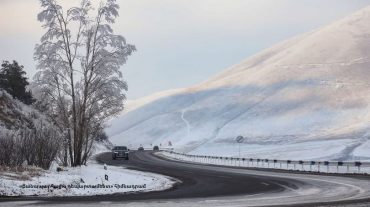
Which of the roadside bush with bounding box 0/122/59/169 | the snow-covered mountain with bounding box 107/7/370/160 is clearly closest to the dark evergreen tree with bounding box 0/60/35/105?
the roadside bush with bounding box 0/122/59/169

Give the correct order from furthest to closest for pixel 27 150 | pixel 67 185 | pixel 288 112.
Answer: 1. pixel 288 112
2. pixel 27 150
3. pixel 67 185

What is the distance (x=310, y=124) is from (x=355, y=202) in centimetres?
12961

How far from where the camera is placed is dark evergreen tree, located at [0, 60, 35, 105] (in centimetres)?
6331

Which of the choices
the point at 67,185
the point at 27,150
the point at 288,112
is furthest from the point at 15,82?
the point at 288,112

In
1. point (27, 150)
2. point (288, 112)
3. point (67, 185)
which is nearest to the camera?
point (67, 185)

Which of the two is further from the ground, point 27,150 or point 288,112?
point 288,112

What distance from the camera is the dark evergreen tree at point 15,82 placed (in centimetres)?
6331

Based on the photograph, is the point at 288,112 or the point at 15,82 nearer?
the point at 15,82

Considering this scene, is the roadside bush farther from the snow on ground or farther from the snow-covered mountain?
the snow-covered mountain

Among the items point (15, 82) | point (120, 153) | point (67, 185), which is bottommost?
point (67, 185)

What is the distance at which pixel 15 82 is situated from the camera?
63875 millimetres

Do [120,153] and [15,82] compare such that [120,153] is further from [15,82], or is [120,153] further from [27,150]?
[27,150]

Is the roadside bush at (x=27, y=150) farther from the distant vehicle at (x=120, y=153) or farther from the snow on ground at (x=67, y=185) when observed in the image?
the distant vehicle at (x=120, y=153)

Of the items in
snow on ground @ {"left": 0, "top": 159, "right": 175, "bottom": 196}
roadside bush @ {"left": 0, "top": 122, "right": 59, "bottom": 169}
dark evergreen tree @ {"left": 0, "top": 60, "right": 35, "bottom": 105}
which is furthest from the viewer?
dark evergreen tree @ {"left": 0, "top": 60, "right": 35, "bottom": 105}
